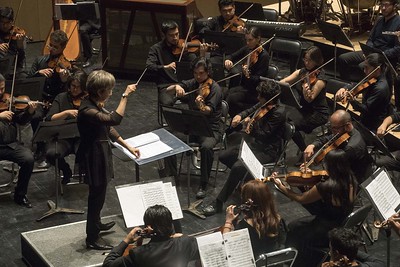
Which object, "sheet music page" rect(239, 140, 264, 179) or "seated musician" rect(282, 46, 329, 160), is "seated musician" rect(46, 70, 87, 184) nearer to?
"sheet music page" rect(239, 140, 264, 179)

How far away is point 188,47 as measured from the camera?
9.86 meters

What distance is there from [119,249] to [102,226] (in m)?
1.19

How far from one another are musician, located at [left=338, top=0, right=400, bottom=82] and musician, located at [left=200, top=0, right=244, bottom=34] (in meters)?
1.35

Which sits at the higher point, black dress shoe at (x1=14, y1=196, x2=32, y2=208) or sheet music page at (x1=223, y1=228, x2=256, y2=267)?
sheet music page at (x1=223, y1=228, x2=256, y2=267)

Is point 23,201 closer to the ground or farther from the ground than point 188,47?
closer to the ground

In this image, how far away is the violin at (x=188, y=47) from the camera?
31.4ft

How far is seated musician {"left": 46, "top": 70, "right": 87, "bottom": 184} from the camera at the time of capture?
7.96 m

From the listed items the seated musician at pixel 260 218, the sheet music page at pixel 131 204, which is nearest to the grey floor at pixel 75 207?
the sheet music page at pixel 131 204

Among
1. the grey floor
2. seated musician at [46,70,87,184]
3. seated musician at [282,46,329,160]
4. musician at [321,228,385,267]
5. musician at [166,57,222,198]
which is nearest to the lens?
musician at [321,228,385,267]

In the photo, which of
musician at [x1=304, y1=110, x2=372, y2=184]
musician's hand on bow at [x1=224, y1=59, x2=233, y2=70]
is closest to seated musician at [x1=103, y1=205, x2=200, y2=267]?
musician at [x1=304, y1=110, x2=372, y2=184]

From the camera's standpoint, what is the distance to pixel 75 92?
26.6ft

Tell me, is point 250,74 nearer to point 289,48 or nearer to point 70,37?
point 289,48

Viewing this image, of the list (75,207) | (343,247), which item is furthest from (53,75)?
(343,247)

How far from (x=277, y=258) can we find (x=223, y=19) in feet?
16.5
